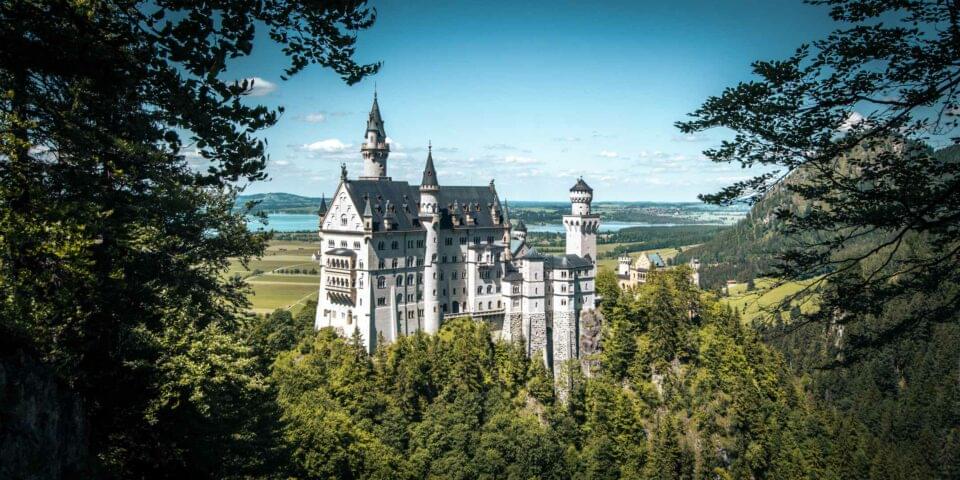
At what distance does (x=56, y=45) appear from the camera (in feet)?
35.9

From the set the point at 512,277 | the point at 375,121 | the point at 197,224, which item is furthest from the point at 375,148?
the point at 197,224

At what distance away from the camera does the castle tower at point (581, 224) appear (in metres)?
80.8

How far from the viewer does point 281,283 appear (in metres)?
139

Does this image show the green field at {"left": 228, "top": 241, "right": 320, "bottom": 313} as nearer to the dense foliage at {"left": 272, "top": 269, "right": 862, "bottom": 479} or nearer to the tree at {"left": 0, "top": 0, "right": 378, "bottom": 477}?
the dense foliage at {"left": 272, "top": 269, "right": 862, "bottom": 479}

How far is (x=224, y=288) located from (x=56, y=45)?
1331 cm

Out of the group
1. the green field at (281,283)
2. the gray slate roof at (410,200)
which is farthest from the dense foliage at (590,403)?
the green field at (281,283)

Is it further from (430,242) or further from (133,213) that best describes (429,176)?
(133,213)

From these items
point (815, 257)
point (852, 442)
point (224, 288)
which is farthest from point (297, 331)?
point (815, 257)

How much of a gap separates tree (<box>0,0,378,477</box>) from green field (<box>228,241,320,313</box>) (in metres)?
61.7

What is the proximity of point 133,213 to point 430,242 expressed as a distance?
51970 millimetres

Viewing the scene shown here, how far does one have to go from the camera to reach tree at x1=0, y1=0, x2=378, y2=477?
10.8 metres

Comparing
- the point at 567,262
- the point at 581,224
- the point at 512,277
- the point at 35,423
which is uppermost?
the point at 581,224

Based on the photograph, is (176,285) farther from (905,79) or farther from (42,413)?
(905,79)

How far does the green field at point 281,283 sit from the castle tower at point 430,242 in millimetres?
23039
